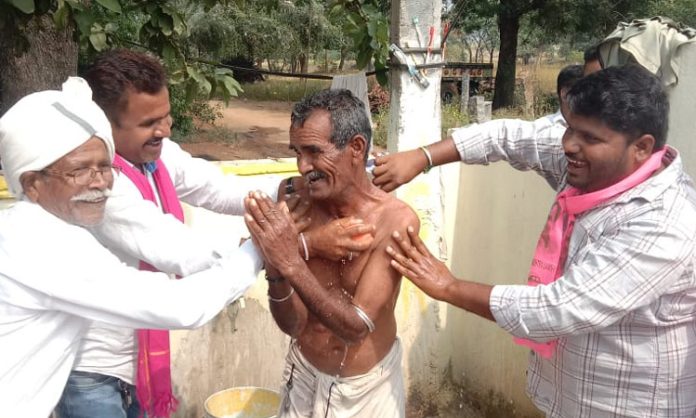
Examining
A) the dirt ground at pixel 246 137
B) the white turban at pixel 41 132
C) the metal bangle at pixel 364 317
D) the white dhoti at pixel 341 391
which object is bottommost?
the dirt ground at pixel 246 137

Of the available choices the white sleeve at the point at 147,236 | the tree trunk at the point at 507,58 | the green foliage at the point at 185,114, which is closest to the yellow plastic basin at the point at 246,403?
the white sleeve at the point at 147,236

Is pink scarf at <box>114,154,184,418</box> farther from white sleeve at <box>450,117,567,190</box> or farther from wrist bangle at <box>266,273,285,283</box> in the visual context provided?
white sleeve at <box>450,117,567,190</box>

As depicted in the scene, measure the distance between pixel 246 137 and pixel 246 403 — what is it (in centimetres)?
1293

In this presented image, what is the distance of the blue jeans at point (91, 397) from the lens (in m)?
2.21

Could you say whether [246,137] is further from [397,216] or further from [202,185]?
[397,216]

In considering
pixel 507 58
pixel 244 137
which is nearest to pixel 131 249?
pixel 244 137

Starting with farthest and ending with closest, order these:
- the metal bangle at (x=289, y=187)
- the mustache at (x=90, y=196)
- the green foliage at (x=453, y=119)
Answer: the green foliage at (x=453, y=119) < the metal bangle at (x=289, y=187) < the mustache at (x=90, y=196)

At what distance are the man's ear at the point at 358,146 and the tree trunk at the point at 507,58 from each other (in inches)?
723

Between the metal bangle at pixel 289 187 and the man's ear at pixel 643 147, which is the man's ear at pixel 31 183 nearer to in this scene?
the metal bangle at pixel 289 187

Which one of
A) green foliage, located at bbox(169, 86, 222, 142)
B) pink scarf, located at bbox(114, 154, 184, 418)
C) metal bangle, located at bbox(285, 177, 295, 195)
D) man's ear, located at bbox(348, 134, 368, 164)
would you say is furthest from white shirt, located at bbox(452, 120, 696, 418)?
green foliage, located at bbox(169, 86, 222, 142)

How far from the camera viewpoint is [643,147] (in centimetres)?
204

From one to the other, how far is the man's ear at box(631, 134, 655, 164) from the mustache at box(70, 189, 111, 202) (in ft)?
5.27

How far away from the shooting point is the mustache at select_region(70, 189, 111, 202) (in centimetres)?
184

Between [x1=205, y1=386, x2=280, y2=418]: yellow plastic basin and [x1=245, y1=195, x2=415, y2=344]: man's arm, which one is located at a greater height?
[x1=245, y1=195, x2=415, y2=344]: man's arm
